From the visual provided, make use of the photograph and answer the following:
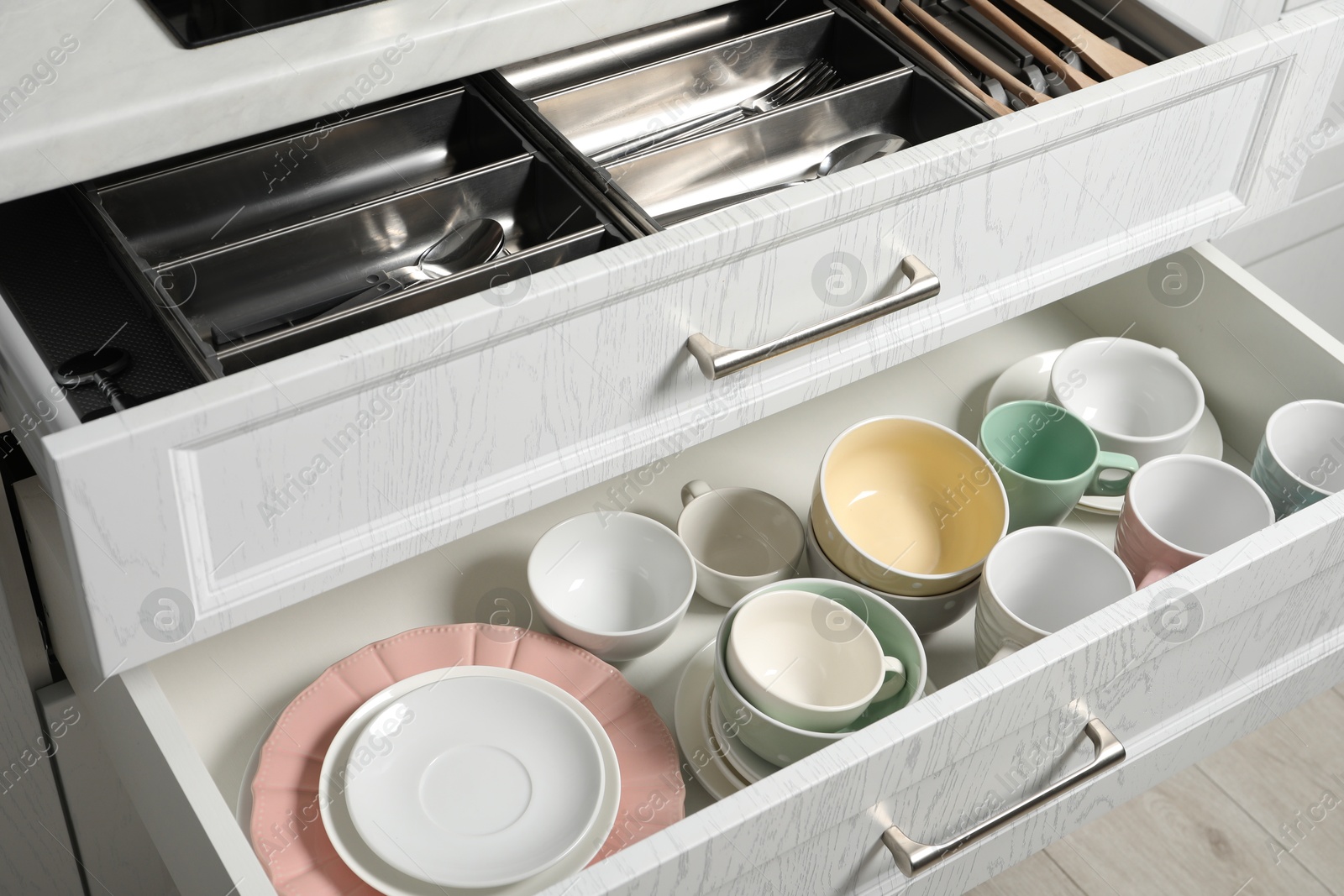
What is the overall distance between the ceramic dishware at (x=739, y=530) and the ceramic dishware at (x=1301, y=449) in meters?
0.37

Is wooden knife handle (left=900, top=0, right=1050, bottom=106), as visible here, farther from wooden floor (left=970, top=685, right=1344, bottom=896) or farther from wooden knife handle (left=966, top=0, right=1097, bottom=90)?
wooden floor (left=970, top=685, right=1344, bottom=896)

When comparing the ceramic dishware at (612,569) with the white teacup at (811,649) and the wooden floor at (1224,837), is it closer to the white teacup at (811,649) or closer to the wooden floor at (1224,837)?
the white teacup at (811,649)

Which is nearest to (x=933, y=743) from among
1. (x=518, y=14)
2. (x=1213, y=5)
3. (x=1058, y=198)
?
(x=1058, y=198)

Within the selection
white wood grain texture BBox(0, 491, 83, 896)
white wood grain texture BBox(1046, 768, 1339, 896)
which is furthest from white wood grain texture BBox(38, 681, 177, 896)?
white wood grain texture BBox(1046, 768, 1339, 896)

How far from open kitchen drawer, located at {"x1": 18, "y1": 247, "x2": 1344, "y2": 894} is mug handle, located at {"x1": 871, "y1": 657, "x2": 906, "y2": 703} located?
0.24 feet

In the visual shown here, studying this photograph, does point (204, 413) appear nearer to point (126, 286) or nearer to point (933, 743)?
point (126, 286)

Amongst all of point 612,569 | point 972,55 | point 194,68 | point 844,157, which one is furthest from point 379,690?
point 972,55

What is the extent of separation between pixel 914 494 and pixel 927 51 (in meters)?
0.34

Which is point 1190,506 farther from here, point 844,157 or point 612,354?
point 612,354

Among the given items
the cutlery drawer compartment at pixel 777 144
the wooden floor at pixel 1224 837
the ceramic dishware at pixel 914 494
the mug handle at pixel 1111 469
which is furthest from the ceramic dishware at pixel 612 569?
the wooden floor at pixel 1224 837

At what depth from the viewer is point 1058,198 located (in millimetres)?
865

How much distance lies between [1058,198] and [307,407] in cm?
52

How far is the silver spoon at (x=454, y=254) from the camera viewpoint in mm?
854

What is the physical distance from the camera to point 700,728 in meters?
0.88
